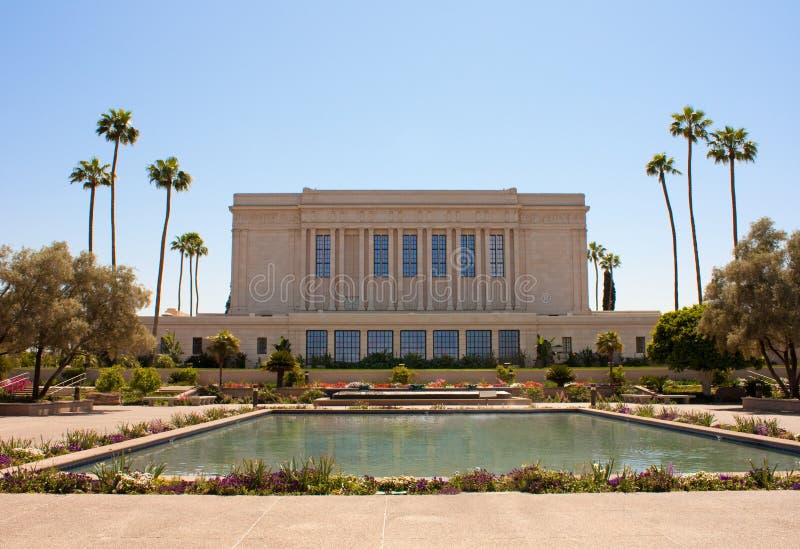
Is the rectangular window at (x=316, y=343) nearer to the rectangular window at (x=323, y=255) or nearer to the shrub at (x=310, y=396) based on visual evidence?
the rectangular window at (x=323, y=255)

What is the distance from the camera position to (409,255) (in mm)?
58344

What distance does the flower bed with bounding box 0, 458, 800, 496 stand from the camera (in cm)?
959

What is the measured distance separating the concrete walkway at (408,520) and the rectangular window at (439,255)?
160 ft

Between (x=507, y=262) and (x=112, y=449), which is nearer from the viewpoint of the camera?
(x=112, y=449)

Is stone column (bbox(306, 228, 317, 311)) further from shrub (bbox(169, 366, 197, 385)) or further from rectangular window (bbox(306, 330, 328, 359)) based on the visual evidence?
shrub (bbox(169, 366, 197, 385))

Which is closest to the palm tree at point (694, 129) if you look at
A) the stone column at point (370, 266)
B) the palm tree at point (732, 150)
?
the palm tree at point (732, 150)

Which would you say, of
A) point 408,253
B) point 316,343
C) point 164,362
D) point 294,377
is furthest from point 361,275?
point 294,377

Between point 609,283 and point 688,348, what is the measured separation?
44.1 m

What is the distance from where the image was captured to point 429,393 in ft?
106

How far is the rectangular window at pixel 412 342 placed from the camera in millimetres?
49875

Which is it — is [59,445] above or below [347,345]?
below

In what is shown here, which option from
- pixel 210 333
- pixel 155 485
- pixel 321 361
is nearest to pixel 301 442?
pixel 155 485

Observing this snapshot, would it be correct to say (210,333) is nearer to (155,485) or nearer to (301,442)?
(301,442)

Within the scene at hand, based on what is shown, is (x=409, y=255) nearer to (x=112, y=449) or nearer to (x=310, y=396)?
(x=310, y=396)
